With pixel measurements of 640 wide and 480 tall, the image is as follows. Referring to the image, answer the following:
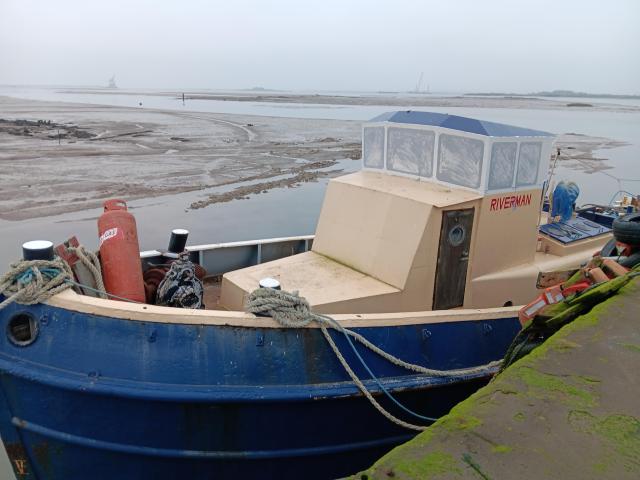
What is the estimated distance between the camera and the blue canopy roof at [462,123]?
5.46 meters

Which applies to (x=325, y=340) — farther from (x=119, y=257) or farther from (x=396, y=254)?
(x=119, y=257)

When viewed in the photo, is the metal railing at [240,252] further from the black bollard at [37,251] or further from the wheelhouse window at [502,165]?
the wheelhouse window at [502,165]

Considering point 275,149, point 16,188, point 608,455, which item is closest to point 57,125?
point 275,149

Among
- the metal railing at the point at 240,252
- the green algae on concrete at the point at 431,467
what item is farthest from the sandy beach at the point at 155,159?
the green algae on concrete at the point at 431,467

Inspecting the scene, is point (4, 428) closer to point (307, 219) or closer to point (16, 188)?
point (307, 219)

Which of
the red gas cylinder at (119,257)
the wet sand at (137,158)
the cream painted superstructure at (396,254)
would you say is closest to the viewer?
the red gas cylinder at (119,257)

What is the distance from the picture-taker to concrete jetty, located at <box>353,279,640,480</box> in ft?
6.70

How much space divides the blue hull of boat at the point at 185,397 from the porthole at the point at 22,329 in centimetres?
4

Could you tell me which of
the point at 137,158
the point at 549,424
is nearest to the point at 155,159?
the point at 137,158

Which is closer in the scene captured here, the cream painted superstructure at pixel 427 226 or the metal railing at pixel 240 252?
the cream painted superstructure at pixel 427 226

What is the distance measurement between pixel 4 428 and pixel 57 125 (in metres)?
38.6

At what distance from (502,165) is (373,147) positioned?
150 centimetres

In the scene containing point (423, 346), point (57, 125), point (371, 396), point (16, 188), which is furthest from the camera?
point (57, 125)

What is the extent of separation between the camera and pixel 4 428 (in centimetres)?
429
